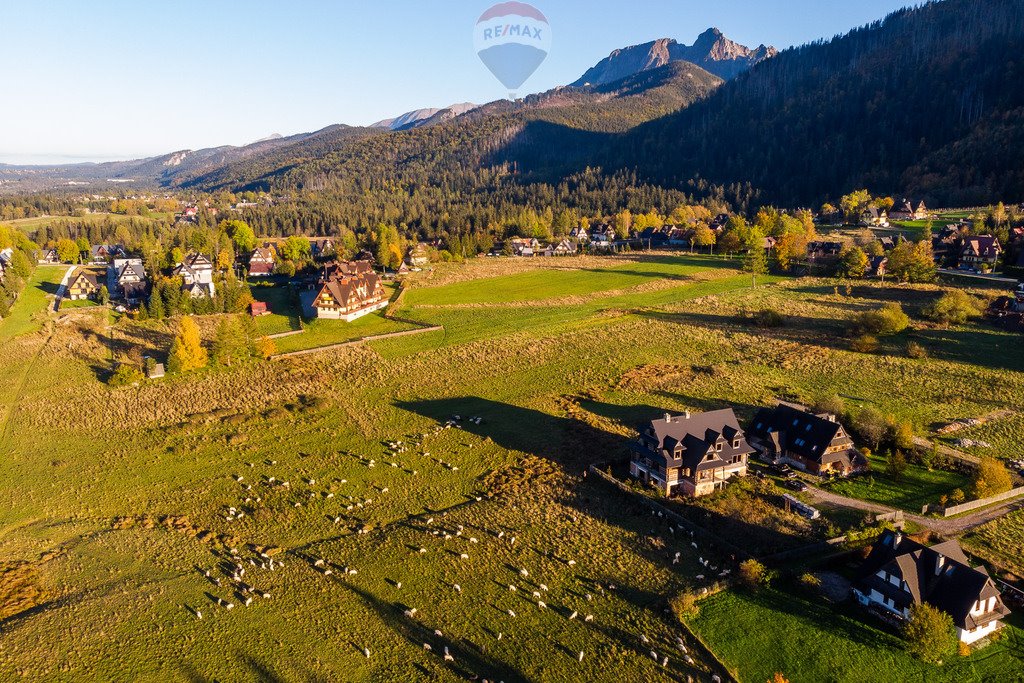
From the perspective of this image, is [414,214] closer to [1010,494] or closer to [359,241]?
[359,241]

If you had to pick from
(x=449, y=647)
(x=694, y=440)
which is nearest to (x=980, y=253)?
(x=694, y=440)

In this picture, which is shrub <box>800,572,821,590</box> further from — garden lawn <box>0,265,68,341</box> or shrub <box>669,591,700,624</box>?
garden lawn <box>0,265,68,341</box>

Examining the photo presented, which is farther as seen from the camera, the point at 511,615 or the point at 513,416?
the point at 513,416

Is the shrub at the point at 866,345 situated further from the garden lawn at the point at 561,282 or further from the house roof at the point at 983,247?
the house roof at the point at 983,247

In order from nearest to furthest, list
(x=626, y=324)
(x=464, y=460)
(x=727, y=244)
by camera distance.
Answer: (x=464, y=460)
(x=626, y=324)
(x=727, y=244)

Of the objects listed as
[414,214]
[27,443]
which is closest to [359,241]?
[414,214]

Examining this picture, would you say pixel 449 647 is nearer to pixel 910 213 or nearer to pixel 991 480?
pixel 991 480

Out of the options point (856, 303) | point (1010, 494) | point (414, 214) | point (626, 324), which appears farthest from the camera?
point (414, 214)
